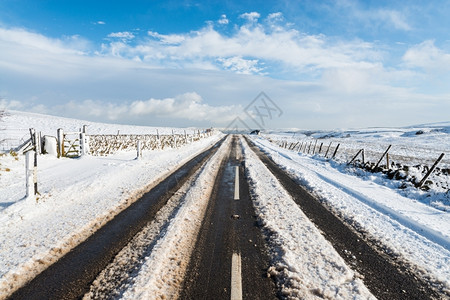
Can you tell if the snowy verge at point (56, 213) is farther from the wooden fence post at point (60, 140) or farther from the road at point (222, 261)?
the wooden fence post at point (60, 140)

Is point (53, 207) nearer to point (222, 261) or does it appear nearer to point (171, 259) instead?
point (171, 259)

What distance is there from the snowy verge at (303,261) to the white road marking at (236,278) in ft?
1.68

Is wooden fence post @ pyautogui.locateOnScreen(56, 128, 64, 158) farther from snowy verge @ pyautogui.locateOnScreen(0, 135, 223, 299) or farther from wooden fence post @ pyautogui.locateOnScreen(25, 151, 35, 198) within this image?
wooden fence post @ pyautogui.locateOnScreen(25, 151, 35, 198)

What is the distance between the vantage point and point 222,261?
393 cm

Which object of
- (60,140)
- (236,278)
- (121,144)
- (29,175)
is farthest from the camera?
(121,144)

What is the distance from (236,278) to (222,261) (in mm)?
501

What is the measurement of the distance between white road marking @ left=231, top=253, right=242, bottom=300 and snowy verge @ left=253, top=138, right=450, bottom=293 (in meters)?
2.88

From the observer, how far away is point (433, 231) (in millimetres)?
5578

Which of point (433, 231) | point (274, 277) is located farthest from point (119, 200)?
point (433, 231)

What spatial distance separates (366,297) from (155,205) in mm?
5130

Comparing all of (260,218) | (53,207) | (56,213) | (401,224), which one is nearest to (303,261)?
(260,218)

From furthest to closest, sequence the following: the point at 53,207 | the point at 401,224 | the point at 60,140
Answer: the point at 60,140
the point at 53,207
the point at 401,224

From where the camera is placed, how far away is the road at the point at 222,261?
10.5 feet

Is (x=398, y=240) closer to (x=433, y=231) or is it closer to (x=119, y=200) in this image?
(x=433, y=231)
